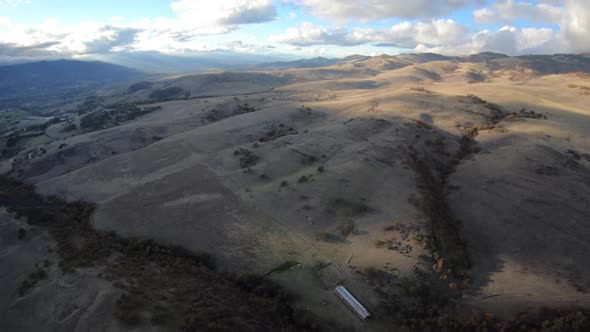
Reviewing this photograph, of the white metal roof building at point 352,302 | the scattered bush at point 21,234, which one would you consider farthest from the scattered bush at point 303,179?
the scattered bush at point 21,234

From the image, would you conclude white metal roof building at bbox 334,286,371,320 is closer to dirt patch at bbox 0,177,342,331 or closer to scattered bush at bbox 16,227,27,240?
dirt patch at bbox 0,177,342,331

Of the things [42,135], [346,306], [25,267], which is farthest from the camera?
[42,135]

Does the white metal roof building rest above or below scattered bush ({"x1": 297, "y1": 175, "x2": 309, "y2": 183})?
below

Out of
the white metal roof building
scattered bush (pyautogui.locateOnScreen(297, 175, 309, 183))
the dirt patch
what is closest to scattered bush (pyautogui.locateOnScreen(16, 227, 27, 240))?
the dirt patch

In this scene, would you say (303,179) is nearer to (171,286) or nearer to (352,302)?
(352,302)

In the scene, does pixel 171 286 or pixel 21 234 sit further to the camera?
pixel 21 234

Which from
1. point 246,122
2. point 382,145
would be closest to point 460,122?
point 382,145

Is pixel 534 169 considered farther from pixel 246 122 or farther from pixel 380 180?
pixel 246 122

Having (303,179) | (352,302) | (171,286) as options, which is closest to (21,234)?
(171,286)

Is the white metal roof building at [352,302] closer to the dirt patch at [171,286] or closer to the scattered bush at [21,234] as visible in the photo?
the dirt patch at [171,286]
